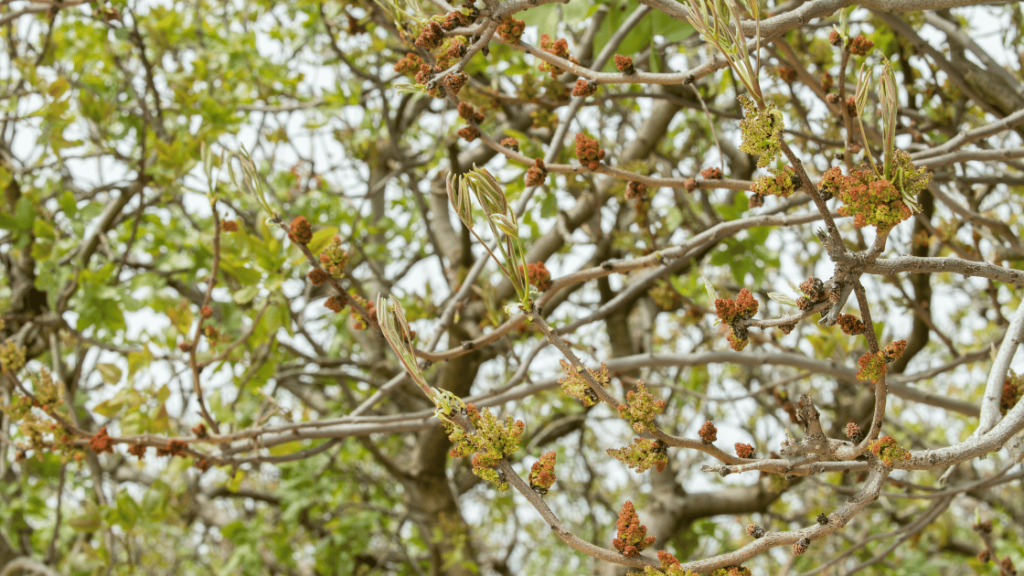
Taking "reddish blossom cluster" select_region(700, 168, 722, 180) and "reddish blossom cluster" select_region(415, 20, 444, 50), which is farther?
"reddish blossom cluster" select_region(700, 168, 722, 180)

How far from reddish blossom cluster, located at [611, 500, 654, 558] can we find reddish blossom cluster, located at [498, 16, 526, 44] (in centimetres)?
96

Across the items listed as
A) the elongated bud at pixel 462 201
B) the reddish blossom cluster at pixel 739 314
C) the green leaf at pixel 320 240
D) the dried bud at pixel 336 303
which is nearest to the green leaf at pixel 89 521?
the green leaf at pixel 320 240

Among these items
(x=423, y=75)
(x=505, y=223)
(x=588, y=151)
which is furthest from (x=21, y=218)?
(x=505, y=223)

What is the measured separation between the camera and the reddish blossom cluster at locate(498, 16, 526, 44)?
4.86ft

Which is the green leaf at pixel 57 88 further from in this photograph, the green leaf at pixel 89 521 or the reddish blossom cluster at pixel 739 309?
the reddish blossom cluster at pixel 739 309

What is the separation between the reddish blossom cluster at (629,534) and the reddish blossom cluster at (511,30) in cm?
96

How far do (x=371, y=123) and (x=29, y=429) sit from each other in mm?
2578

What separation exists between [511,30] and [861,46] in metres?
0.85

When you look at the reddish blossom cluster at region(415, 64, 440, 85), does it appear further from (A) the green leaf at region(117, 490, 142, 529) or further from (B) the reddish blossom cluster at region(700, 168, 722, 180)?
(A) the green leaf at region(117, 490, 142, 529)

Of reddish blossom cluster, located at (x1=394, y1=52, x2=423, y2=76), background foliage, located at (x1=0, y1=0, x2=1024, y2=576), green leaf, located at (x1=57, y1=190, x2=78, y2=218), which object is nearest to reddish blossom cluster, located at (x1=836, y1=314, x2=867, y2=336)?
background foliage, located at (x1=0, y1=0, x2=1024, y2=576)

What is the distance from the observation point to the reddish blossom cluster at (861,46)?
1.66 metres

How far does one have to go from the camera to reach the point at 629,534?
3.93 ft

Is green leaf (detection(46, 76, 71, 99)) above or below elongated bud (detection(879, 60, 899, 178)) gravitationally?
above

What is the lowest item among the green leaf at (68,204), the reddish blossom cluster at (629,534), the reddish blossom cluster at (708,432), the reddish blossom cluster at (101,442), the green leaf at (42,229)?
the reddish blossom cluster at (629,534)
